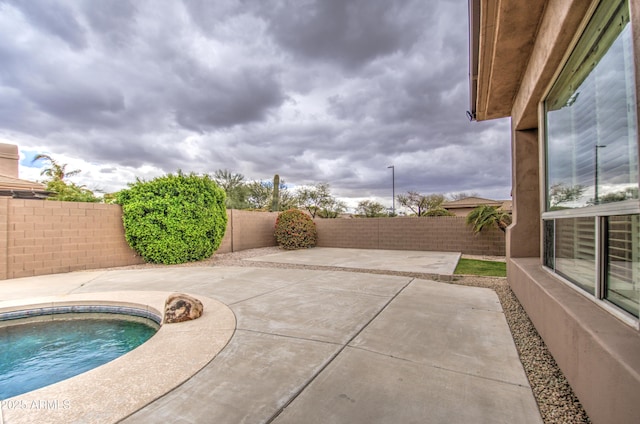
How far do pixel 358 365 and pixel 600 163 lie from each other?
97.0 inches

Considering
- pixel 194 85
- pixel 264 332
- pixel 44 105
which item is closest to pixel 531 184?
pixel 264 332

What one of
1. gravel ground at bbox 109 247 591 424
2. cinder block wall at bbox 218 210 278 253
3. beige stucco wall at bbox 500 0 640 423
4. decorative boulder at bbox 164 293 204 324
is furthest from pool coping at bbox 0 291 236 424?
cinder block wall at bbox 218 210 278 253

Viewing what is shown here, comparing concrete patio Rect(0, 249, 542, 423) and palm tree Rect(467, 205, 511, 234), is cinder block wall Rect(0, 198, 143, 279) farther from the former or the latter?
palm tree Rect(467, 205, 511, 234)

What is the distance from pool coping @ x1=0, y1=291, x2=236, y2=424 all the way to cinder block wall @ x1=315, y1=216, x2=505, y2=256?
10.0 metres

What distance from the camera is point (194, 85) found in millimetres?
9438

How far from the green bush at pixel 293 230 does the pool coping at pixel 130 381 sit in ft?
29.0

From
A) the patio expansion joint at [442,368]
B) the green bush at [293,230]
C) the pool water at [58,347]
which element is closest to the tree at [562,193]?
the patio expansion joint at [442,368]

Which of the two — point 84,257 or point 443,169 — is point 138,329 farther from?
point 443,169

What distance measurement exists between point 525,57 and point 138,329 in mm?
6295

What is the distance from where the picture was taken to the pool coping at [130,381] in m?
1.71

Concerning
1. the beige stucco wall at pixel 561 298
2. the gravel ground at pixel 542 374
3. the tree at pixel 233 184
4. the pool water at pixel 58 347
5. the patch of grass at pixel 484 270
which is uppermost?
the tree at pixel 233 184

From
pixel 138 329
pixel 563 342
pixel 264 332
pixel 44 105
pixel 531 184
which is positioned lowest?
pixel 138 329

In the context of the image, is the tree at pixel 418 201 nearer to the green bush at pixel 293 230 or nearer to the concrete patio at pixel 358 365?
the green bush at pixel 293 230

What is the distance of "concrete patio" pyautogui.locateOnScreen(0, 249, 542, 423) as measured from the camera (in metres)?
1.74
